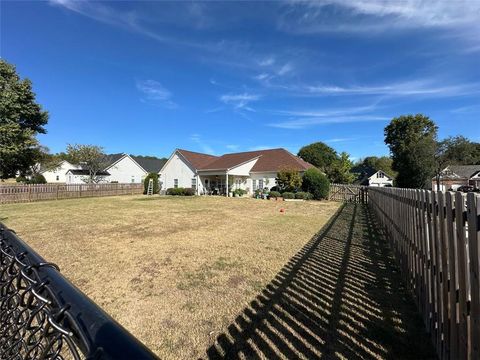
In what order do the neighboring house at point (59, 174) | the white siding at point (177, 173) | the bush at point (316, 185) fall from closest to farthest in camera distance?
the bush at point (316, 185) < the white siding at point (177, 173) < the neighboring house at point (59, 174)

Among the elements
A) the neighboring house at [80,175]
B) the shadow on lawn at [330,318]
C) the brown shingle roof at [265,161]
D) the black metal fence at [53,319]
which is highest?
the brown shingle roof at [265,161]

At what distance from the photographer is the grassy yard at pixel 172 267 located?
3.63 meters

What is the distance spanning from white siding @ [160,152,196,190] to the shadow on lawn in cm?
2779

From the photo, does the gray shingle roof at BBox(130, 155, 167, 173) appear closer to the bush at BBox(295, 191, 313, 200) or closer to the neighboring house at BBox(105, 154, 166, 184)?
the neighboring house at BBox(105, 154, 166, 184)

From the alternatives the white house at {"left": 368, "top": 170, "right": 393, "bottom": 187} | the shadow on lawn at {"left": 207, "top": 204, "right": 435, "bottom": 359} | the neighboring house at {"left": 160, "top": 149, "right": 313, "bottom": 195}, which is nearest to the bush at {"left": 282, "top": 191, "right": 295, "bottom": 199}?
the neighboring house at {"left": 160, "top": 149, "right": 313, "bottom": 195}

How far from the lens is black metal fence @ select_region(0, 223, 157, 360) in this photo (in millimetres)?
732

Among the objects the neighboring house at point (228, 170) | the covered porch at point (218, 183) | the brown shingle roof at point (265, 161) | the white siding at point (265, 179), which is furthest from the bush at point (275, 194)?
the covered porch at point (218, 183)

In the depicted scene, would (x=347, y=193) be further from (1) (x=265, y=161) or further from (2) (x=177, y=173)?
(2) (x=177, y=173)

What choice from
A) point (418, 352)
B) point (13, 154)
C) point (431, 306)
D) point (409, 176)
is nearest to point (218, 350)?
point (418, 352)

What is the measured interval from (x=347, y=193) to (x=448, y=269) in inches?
941

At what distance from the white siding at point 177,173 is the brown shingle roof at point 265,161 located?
4.88 feet

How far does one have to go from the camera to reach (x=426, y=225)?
3512mm

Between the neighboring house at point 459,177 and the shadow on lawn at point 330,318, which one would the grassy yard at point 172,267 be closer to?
the shadow on lawn at point 330,318

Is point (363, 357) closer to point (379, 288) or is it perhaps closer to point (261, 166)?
point (379, 288)
